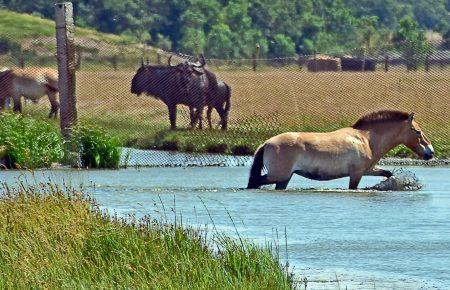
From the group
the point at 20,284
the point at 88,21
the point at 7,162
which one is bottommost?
the point at 88,21

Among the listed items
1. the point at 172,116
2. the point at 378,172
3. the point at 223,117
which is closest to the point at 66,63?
the point at 172,116

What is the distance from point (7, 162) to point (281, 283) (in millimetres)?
13073

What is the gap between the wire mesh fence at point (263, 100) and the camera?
27.8m

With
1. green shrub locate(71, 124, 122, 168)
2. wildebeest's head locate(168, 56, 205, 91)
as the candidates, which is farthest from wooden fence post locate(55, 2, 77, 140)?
wildebeest's head locate(168, 56, 205, 91)

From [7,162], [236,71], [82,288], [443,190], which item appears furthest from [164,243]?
[236,71]

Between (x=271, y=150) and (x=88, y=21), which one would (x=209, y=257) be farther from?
(x=88, y=21)

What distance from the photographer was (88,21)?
80.4 meters

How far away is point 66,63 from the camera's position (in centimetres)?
2594

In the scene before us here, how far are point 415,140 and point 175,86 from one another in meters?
11.3

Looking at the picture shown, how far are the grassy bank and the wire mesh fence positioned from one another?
12775mm

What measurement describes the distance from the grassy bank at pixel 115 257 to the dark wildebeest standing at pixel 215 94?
1840 centimetres

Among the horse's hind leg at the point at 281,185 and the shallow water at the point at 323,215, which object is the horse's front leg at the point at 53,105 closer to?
the shallow water at the point at 323,215

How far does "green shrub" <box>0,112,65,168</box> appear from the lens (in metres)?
23.7

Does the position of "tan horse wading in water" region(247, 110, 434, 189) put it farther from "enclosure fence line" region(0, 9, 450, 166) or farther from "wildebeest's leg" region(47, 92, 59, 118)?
"wildebeest's leg" region(47, 92, 59, 118)
